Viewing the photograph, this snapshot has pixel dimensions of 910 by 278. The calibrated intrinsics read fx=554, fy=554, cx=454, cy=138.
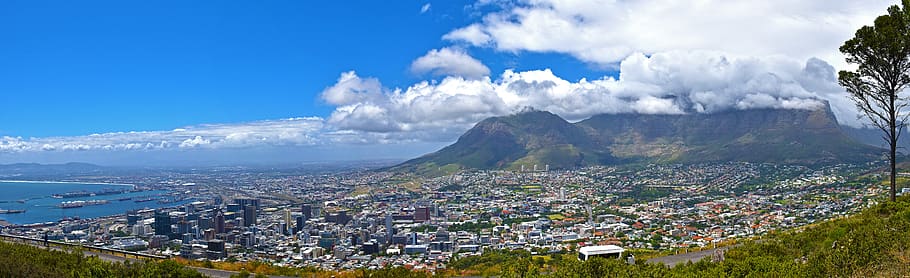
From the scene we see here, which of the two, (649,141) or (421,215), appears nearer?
(421,215)

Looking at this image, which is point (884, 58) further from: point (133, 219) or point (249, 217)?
point (133, 219)

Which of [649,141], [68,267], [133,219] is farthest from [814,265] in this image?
[649,141]

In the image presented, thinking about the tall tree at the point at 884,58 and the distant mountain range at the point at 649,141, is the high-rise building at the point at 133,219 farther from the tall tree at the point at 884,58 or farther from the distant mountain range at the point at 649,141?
the distant mountain range at the point at 649,141

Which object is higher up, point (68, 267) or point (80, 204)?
point (68, 267)

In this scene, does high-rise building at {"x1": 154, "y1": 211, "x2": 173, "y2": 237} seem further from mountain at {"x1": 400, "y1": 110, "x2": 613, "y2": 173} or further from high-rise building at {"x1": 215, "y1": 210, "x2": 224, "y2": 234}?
mountain at {"x1": 400, "y1": 110, "x2": 613, "y2": 173}

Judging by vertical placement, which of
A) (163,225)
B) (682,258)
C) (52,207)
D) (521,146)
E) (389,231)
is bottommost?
(52,207)

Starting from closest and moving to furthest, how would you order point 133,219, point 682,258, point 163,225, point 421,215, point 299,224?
point 682,258 < point 163,225 < point 299,224 < point 133,219 < point 421,215

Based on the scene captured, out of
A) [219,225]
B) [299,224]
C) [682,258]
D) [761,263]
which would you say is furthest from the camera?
[299,224]

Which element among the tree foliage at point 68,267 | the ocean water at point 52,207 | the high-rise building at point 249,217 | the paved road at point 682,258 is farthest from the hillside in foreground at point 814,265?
the ocean water at point 52,207

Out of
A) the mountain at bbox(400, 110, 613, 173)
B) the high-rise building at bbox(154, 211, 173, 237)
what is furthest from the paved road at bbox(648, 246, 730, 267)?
the mountain at bbox(400, 110, 613, 173)
